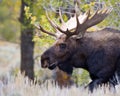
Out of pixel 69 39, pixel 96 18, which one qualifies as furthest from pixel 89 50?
pixel 96 18

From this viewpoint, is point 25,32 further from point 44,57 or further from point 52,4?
point 44,57

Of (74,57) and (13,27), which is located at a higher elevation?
(74,57)

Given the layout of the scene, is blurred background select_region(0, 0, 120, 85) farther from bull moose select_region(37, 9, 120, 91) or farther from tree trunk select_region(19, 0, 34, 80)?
bull moose select_region(37, 9, 120, 91)

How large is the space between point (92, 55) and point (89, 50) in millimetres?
124

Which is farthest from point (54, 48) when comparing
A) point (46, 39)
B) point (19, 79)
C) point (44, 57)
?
point (46, 39)

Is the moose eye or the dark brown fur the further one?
the moose eye

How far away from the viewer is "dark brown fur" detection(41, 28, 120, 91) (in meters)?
13.6

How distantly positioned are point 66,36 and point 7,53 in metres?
24.5

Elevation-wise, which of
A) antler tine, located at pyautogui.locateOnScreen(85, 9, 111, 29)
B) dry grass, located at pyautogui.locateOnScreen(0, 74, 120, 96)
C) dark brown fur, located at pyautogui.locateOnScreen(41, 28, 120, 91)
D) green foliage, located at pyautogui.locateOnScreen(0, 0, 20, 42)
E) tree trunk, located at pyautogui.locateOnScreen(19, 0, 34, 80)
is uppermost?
antler tine, located at pyautogui.locateOnScreen(85, 9, 111, 29)

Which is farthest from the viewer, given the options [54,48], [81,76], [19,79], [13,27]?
[13,27]

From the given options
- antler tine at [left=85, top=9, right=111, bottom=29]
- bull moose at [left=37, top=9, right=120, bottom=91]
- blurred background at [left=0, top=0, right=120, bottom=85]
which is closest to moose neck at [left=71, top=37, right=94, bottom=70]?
bull moose at [left=37, top=9, right=120, bottom=91]

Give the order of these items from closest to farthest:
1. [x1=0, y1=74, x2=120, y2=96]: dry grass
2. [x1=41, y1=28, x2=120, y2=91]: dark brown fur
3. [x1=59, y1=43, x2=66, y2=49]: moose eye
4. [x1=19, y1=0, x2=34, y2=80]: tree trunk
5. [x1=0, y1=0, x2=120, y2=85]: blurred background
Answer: [x1=0, y1=74, x2=120, y2=96]: dry grass, [x1=41, y1=28, x2=120, y2=91]: dark brown fur, [x1=59, y1=43, x2=66, y2=49]: moose eye, [x1=0, y1=0, x2=120, y2=85]: blurred background, [x1=19, y1=0, x2=34, y2=80]: tree trunk

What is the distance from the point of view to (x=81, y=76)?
722 inches

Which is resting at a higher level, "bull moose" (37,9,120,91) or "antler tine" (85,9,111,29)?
"antler tine" (85,9,111,29)
